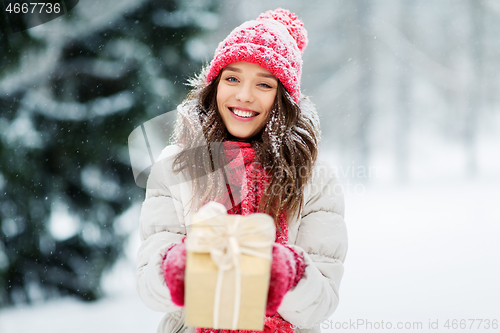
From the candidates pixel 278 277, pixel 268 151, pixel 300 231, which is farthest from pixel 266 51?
pixel 278 277

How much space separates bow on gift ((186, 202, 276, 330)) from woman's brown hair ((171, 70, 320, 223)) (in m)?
0.40

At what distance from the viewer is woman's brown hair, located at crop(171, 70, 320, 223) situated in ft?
3.91

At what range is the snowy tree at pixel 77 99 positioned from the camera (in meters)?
2.06

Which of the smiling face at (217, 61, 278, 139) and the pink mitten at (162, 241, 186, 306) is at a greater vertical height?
the smiling face at (217, 61, 278, 139)

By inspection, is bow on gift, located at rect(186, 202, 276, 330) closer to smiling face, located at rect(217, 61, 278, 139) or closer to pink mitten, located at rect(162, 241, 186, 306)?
pink mitten, located at rect(162, 241, 186, 306)

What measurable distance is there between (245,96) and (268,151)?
0.64ft

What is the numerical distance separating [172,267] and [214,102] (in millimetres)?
680

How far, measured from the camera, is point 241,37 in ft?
4.01

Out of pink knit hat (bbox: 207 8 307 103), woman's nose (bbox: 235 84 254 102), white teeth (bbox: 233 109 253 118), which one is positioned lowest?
white teeth (bbox: 233 109 253 118)

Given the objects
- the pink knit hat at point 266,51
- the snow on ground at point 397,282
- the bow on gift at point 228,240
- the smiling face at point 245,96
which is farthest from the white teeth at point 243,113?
the snow on ground at point 397,282

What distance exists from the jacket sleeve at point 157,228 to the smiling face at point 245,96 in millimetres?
290

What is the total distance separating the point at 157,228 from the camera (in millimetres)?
1197

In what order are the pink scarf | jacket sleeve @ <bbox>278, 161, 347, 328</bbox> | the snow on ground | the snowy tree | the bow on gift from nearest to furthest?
the bow on gift
jacket sleeve @ <bbox>278, 161, 347, 328</bbox>
the pink scarf
the snowy tree
the snow on ground

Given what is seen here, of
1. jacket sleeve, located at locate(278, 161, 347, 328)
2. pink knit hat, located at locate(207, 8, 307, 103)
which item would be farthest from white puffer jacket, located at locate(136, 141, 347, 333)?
pink knit hat, located at locate(207, 8, 307, 103)
